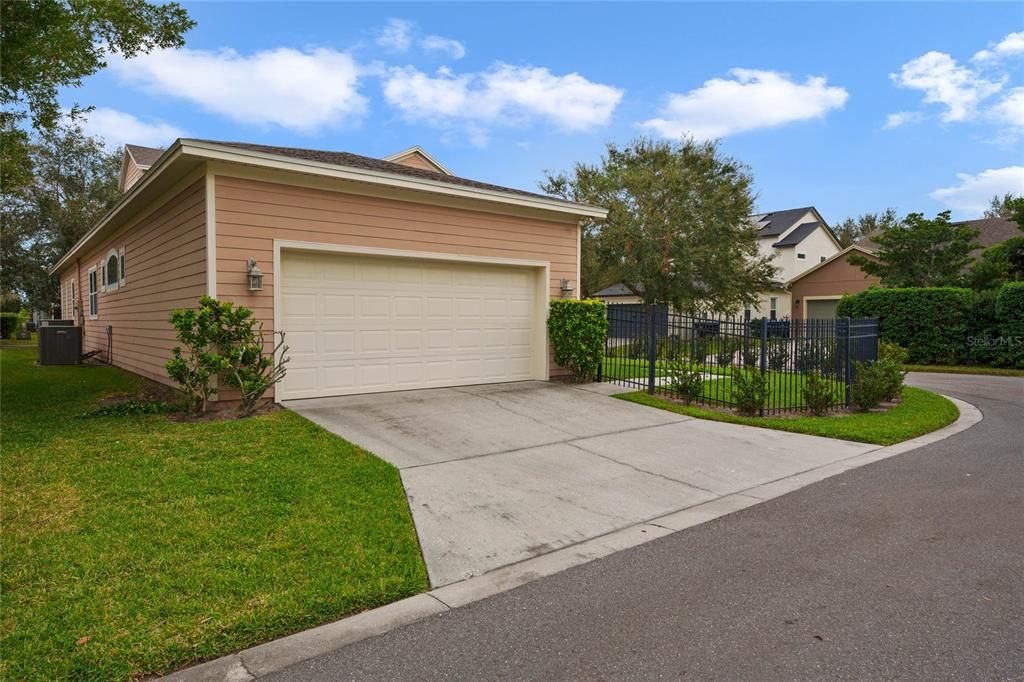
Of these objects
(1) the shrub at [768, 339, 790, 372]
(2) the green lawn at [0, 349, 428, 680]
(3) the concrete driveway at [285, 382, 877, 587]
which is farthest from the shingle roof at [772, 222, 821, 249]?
(2) the green lawn at [0, 349, 428, 680]

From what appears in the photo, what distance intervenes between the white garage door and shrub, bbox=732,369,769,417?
3.57 metres

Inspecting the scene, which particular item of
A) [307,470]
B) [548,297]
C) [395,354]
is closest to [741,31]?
[548,297]

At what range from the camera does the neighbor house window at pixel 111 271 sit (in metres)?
13.2

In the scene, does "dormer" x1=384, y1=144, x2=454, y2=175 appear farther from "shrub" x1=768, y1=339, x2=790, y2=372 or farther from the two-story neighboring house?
the two-story neighboring house

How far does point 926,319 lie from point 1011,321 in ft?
6.47

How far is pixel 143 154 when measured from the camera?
→ 18234 millimetres

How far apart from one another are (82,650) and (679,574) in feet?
9.51

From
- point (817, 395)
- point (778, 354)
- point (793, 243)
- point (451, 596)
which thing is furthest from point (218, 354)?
point (793, 243)

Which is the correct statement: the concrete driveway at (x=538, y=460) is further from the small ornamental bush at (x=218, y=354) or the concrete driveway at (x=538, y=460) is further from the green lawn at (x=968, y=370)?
the green lawn at (x=968, y=370)

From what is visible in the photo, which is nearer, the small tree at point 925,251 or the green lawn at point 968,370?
the green lawn at point 968,370

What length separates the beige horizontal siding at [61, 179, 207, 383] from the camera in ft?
25.9

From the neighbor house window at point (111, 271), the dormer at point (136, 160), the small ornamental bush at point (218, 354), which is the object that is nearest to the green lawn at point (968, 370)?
the small ornamental bush at point (218, 354)

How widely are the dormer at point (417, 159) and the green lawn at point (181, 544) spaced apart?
1366 cm

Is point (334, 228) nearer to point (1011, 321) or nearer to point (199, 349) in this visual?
point (199, 349)
